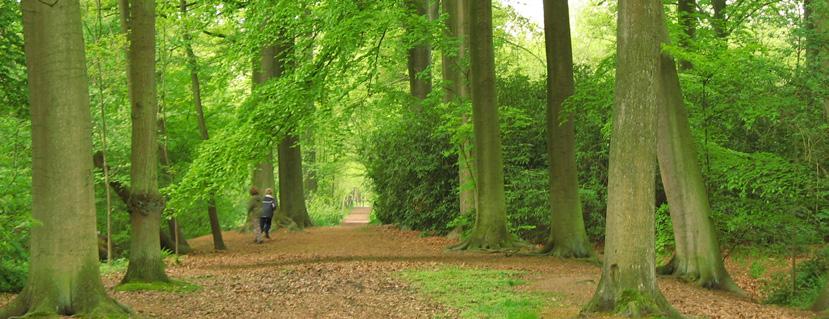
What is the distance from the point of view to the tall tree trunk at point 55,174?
802 cm

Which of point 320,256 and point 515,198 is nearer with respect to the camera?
point 320,256

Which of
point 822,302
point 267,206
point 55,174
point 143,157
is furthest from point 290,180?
point 55,174

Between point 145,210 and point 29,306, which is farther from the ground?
point 145,210

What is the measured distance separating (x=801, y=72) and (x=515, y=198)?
359 inches

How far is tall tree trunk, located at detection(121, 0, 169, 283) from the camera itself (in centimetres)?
1139

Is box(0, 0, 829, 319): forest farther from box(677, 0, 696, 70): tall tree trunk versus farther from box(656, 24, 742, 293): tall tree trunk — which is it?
box(677, 0, 696, 70): tall tree trunk

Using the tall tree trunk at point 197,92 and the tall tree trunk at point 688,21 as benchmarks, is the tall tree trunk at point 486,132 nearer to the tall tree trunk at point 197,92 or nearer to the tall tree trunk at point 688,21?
the tall tree trunk at point 688,21

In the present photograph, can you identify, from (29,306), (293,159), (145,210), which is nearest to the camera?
(29,306)

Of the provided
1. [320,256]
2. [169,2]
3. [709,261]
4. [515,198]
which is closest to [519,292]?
[709,261]

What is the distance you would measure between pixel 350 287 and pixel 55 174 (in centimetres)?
479

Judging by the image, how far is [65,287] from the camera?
318 inches

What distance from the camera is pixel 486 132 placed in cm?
1638

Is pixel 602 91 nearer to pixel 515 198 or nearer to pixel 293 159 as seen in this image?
pixel 515 198

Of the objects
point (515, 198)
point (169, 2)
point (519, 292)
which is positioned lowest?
point (519, 292)
